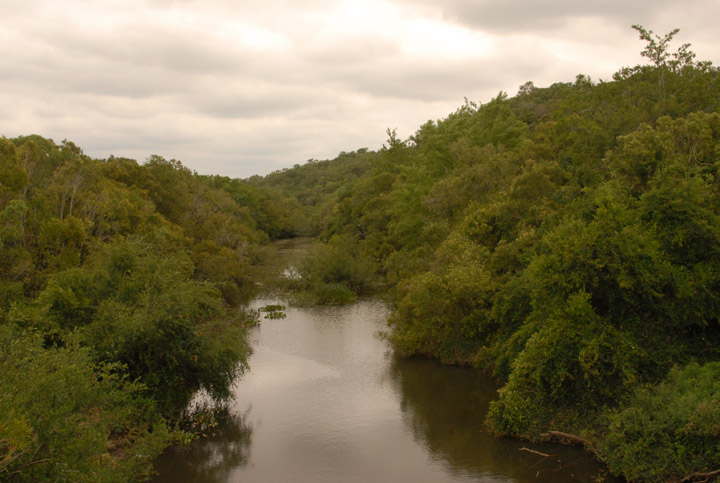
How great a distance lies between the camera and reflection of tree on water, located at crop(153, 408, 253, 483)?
18781 mm

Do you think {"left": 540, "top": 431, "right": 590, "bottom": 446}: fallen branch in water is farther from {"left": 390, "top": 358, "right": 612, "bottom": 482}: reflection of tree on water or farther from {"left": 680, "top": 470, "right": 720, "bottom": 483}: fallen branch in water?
{"left": 680, "top": 470, "right": 720, "bottom": 483}: fallen branch in water

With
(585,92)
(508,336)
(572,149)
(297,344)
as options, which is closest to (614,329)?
(508,336)

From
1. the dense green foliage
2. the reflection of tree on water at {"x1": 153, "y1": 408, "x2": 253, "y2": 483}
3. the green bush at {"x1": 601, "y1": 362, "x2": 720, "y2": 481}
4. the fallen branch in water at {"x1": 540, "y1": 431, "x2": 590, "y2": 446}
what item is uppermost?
the dense green foliage

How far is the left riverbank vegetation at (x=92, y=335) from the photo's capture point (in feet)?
41.1

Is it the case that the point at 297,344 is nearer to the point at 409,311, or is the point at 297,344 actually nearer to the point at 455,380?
the point at 409,311

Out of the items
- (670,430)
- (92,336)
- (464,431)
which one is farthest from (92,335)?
(670,430)

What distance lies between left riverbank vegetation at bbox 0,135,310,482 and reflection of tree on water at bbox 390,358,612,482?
23.9 feet

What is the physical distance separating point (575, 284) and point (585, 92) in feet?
114

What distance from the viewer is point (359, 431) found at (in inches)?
848

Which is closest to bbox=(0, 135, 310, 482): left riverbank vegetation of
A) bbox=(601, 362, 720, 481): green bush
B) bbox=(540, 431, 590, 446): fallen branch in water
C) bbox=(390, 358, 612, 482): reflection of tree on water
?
bbox=(390, 358, 612, 482): reflection of tree on water

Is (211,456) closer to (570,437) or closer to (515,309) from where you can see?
(570,437)

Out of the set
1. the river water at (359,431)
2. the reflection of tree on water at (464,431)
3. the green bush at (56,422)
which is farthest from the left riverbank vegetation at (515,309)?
the river water at (359,431)

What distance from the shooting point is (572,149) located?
3294 cm

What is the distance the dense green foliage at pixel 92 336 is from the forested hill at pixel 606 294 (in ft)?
33.6
